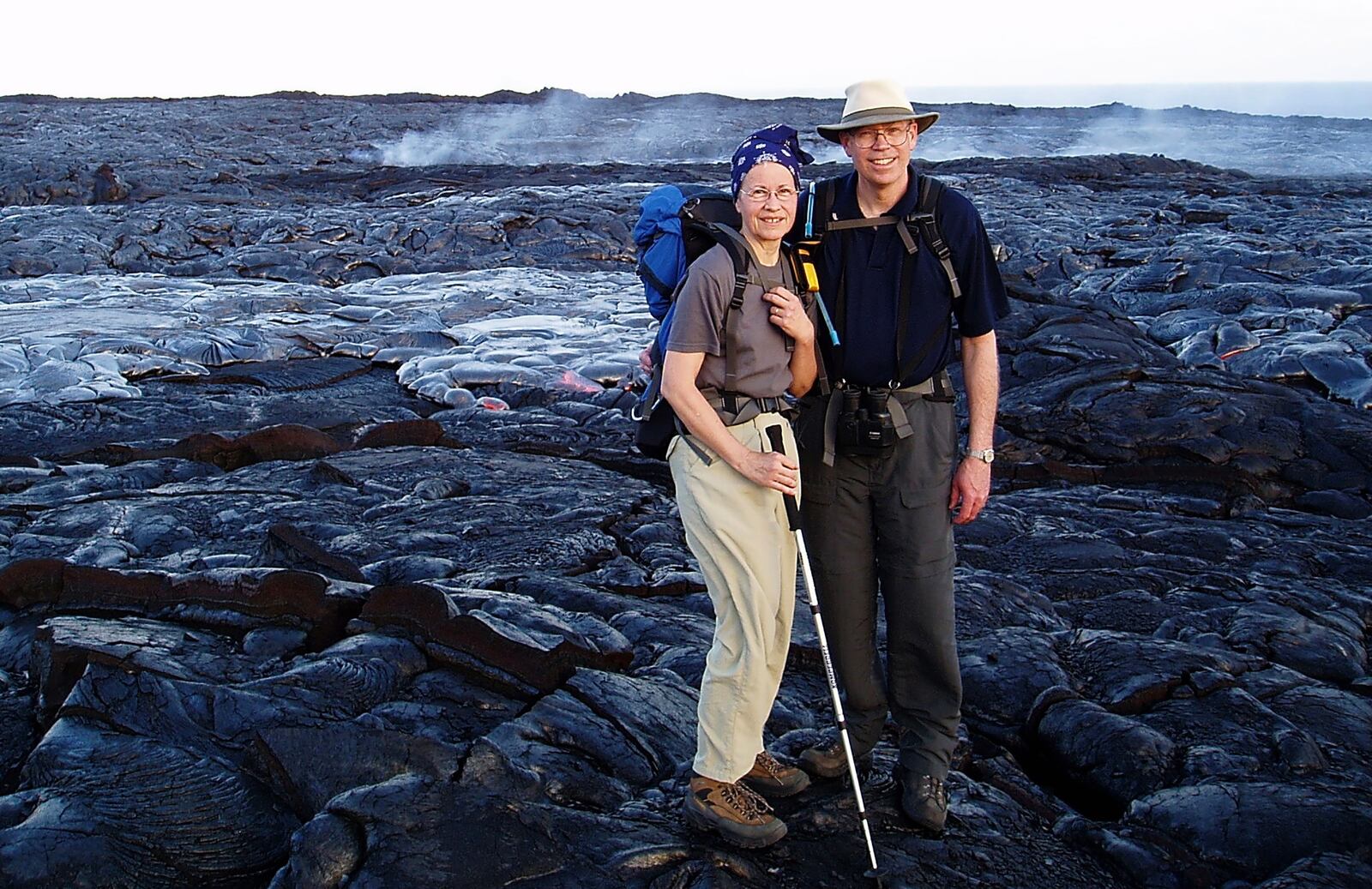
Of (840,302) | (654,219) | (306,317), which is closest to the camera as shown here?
(654,219)

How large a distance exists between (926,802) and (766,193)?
1909 millimetres

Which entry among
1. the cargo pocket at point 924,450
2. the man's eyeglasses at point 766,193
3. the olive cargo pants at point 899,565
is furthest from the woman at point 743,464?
the cargo pocket at point 924,450

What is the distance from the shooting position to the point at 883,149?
3254 millimetres

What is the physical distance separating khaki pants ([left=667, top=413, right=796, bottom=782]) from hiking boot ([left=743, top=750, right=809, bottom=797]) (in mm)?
275

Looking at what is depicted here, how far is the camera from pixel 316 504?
705 centimetres

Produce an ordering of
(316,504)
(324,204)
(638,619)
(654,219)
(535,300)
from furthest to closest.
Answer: (324,204) → (535,300) → (316,504) → (638,619) → (654,219)

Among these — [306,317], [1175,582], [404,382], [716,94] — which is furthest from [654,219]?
[716,94]

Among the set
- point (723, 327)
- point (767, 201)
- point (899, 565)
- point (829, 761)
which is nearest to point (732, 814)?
point (829, 761)

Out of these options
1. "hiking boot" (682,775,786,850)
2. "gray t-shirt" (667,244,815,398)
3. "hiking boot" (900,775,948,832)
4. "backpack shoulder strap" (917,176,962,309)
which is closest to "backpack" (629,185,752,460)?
"gray t-shirt" (667,244,815,398)

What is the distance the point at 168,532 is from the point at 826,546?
4545 mm

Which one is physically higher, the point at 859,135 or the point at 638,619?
the point at 859,135

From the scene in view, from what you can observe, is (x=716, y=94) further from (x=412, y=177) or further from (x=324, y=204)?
(x=324, y=204)

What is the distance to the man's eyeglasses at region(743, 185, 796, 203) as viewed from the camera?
301 centimetres

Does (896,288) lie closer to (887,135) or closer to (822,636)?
(887,135)
